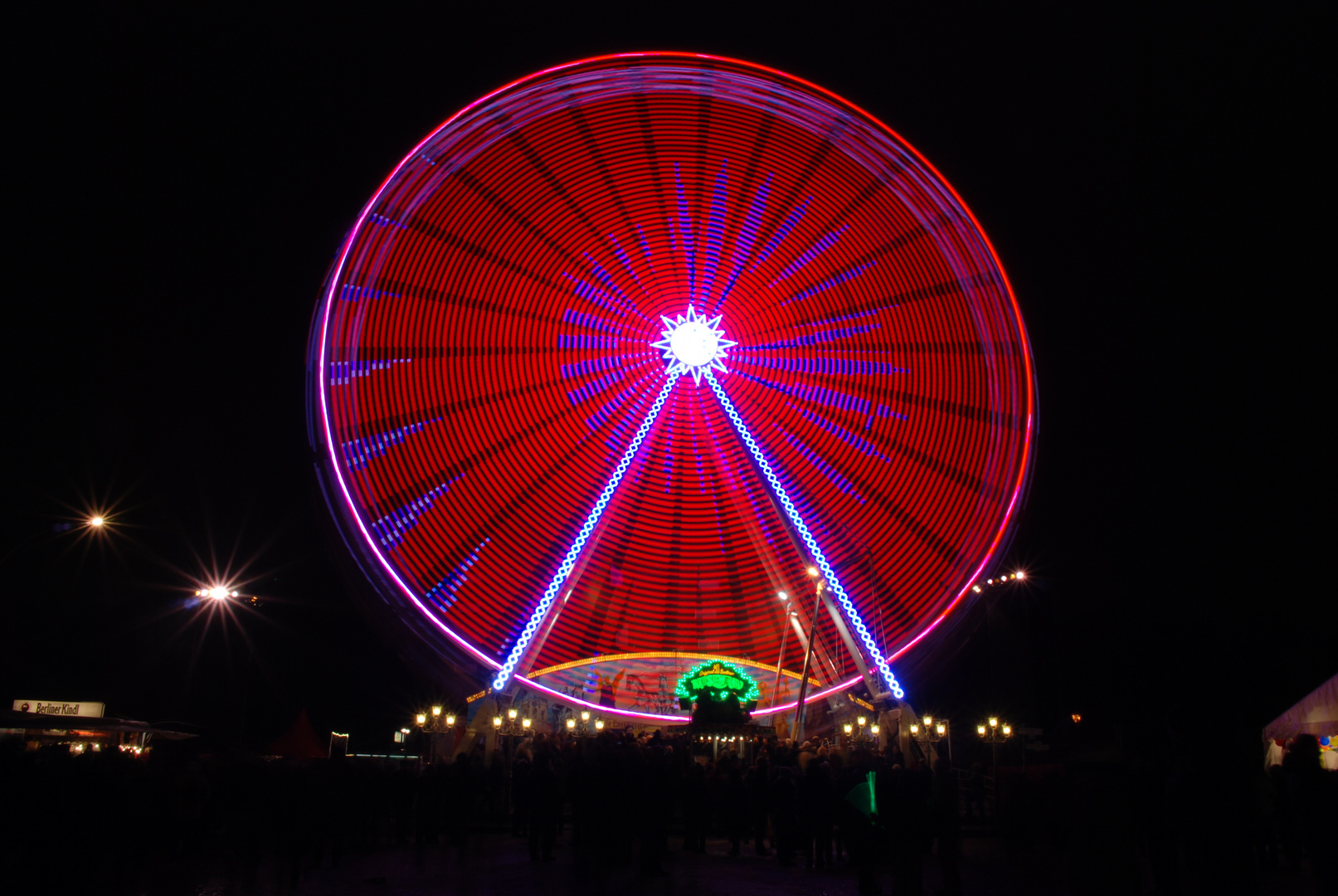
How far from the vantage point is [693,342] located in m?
15.9

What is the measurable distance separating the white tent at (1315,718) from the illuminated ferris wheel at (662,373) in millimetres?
5150

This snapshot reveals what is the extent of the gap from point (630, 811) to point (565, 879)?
0.76 metres

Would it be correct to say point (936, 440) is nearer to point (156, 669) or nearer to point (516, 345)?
point (516, 345)

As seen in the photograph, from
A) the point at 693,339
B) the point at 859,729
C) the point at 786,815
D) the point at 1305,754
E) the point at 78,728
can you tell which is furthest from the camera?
the point at 859,729

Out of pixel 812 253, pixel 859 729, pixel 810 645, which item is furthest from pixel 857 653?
pixel 812 253

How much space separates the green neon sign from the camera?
16.3 m

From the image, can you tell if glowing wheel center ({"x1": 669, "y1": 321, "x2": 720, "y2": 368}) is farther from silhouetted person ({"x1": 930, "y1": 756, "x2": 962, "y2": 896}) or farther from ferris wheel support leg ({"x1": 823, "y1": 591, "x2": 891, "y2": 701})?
silhouetted person ({"x1": 930, "y1": 756, "x2": 962, "y2": 896})

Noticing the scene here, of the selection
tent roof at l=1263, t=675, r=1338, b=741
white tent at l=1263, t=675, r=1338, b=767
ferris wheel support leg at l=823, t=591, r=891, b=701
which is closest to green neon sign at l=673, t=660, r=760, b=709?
ferris wheel support leg at l=823, t=591, r=891, b=701

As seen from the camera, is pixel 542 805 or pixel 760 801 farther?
pixel 760 801

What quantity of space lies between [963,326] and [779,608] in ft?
21.2

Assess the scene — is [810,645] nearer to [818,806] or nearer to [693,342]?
[693,342]

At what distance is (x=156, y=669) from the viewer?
27.5 metres

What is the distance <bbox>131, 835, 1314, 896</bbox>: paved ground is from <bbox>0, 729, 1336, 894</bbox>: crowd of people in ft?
0.66

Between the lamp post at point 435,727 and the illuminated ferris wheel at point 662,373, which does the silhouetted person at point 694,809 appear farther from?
the lamp post at point 435,727
